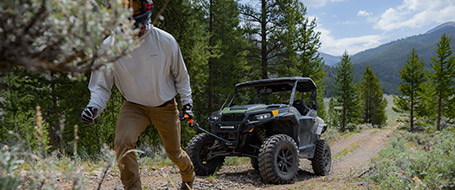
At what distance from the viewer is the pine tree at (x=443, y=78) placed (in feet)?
109

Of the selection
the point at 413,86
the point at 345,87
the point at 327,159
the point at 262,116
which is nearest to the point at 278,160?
the point at 262,116

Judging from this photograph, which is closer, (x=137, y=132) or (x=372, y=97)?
(x=137, y=132)

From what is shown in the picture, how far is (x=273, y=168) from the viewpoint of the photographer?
207 inches

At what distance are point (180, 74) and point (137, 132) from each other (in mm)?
821

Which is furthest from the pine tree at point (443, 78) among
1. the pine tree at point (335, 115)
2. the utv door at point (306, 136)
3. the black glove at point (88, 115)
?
the black glove at point (88, 115)

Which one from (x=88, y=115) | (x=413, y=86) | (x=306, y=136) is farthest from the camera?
(x=413, y=86)

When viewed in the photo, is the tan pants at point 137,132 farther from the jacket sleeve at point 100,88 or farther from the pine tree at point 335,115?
the pine tree at point 335,115

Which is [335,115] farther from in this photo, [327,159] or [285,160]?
[285,160]

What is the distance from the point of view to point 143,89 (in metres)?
3.30

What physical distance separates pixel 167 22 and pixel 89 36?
423 inches

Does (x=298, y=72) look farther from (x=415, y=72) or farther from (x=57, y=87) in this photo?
(x=415, y=72)

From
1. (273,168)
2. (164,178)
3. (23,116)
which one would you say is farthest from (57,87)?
(273,168)

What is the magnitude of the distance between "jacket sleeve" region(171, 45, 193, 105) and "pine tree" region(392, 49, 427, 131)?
38.7 m

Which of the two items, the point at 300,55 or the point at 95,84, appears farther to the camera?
the point at 300,55
